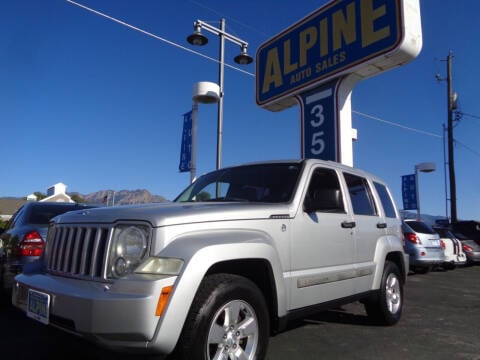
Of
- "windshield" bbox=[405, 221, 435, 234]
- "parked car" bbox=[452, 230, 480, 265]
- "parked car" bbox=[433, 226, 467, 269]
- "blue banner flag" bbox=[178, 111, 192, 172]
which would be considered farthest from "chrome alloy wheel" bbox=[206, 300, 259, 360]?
"parked car" bbox=[452, 230, 480, 265]

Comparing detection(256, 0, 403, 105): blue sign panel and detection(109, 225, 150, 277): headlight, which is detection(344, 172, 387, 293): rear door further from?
detection(256, 0, 403, 105): blue sign panel

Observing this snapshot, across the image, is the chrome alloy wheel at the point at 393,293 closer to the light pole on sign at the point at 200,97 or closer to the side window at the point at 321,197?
the side window at the point at 321,197

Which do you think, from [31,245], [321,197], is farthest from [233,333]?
[31,245]

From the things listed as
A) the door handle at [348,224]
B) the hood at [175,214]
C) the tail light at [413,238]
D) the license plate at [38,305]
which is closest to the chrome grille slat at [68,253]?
the hood at [175,214]

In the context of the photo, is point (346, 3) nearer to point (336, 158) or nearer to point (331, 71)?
point (331, 71)

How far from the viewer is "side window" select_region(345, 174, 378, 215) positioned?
16.2 feet

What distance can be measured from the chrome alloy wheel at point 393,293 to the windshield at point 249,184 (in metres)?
2.23

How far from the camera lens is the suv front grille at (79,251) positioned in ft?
9.34

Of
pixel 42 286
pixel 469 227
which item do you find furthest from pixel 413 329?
pixel 469 227

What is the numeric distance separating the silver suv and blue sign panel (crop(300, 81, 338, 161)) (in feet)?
15.2

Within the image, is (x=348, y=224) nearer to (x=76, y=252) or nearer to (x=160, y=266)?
(x=160, y=266)

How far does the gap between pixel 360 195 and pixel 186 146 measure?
22.9 ft

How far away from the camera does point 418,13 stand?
8.14 m

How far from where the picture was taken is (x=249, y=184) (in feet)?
14.3
